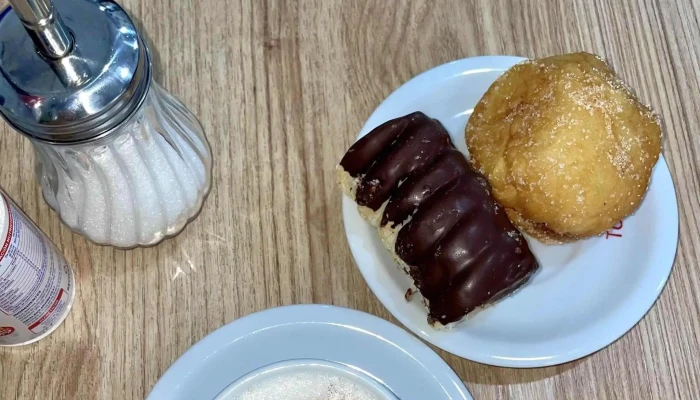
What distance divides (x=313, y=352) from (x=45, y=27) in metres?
0.39

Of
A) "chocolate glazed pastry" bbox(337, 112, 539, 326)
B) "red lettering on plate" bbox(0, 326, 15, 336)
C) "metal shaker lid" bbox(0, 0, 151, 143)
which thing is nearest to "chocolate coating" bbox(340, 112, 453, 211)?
"chocolate glazed pastry" bbox(337, 112, 539, 326)

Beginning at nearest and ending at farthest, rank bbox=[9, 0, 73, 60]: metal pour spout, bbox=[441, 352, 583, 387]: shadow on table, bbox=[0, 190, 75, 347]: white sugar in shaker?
bbox=[9, 0, 73, 60]: metal pour spout → bbox=[0, 190, 75, 347]: white sugar in shaker → bbox=[441, 352, 583, 387]: shadow on table

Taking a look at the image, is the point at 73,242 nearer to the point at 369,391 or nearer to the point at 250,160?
the point at 250,160

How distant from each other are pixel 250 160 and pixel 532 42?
0.40 metres

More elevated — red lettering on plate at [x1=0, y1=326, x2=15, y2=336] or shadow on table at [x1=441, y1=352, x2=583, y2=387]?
red lettering on plate at [x1=0, y1=326, x2=15, y2=336]

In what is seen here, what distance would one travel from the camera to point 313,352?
0.69 metres

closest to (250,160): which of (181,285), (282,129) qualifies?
(282,129)

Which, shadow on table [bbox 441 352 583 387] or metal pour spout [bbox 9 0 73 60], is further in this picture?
shadow on table [bbox 441 352 583 387]

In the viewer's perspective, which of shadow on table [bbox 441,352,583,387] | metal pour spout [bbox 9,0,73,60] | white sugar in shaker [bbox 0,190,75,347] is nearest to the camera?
metal pour spout [bbox 9,0,73,60]

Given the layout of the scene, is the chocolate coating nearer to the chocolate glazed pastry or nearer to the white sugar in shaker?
the chocolate glazed pastry

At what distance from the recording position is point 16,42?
55 cm

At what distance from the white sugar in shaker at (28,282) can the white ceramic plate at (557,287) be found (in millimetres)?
317

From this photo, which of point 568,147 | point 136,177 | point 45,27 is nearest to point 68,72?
point 45,27

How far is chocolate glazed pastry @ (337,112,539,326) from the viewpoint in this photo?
0.65m
